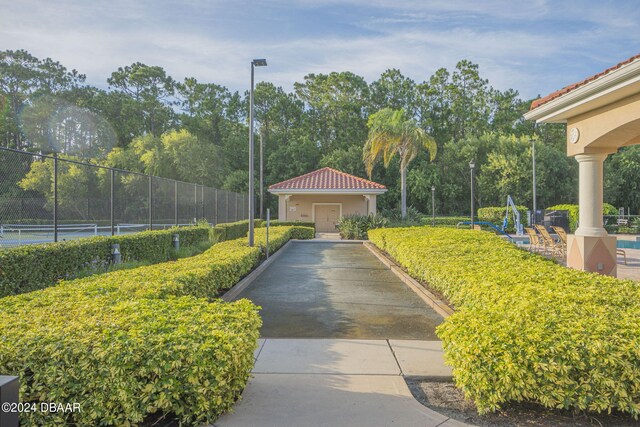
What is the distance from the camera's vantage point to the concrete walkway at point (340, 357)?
3.40 metres

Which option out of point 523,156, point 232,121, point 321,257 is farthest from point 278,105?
point 321,257

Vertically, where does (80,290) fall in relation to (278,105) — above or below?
below

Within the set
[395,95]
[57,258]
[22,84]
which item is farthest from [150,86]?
[57,258]

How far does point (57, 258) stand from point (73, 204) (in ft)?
38.0

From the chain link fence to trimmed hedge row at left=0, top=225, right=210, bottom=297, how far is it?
2808 mm

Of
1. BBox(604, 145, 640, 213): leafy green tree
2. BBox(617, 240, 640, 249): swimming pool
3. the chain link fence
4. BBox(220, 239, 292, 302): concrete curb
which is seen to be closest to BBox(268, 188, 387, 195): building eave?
the chain link fence

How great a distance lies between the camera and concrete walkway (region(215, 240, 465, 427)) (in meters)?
3.40

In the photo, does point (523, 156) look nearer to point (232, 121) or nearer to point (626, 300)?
point (232, 121)

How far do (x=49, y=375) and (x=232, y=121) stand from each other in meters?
48.6

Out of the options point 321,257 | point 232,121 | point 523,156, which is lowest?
point 321,257

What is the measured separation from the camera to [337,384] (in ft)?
13.1

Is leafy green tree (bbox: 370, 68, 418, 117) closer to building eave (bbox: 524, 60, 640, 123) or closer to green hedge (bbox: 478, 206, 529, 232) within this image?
green hedge (bbox: 478, 206, 529, 232)

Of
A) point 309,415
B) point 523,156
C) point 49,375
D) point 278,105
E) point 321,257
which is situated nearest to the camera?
point 49,375

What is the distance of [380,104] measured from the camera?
46.5 m
